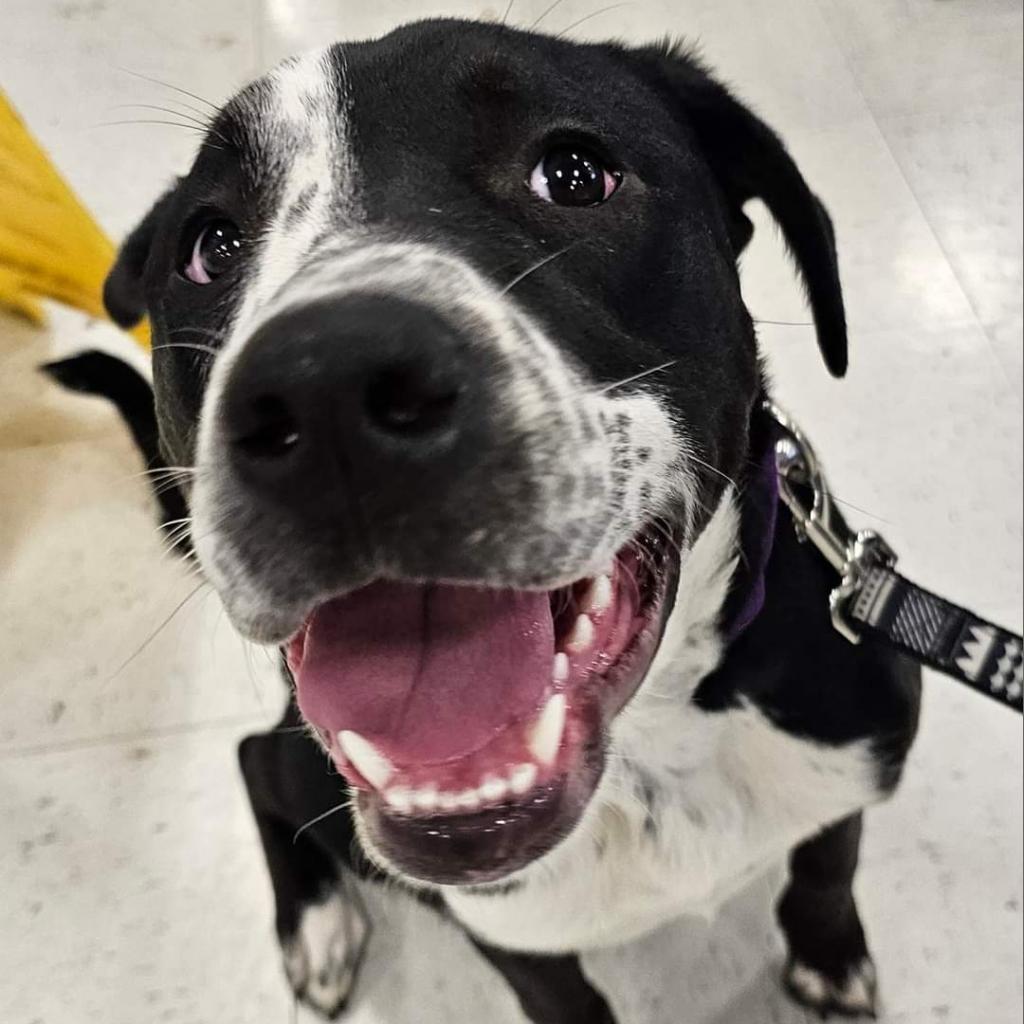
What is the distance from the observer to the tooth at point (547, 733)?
2.88 feet

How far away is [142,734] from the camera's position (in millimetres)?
1897

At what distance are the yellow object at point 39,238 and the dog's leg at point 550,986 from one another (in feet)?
4.09

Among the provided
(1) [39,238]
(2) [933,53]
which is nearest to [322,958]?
(1) [39,238]

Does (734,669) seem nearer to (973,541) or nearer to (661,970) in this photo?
(661,970)

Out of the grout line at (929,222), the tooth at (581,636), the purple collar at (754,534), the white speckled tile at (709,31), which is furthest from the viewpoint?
the grout line at (929,222)

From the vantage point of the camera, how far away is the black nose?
671mm

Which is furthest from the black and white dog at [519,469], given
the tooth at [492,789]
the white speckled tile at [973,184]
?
the white speckled tile at [973,184]

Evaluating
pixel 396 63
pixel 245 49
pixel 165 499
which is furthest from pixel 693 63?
pixel 245 49

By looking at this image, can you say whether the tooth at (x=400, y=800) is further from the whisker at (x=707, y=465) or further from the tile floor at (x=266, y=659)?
the tile floor at (x=266, y=659)

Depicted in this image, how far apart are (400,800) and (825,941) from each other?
3.19ft

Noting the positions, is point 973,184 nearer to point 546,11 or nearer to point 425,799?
point 546,11

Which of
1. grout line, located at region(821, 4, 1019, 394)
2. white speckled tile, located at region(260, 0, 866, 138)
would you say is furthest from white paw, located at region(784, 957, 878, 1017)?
white speckled tile, located at region(260, 0, 866, 138)

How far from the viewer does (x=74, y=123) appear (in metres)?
2.24

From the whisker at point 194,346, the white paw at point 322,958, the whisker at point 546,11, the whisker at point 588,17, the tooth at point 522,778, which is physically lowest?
the white paw at point 322,958
